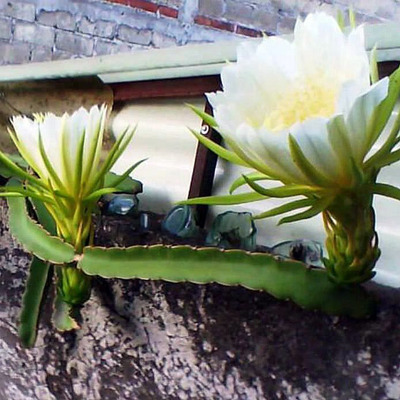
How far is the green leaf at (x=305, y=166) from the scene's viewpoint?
0.42 meters

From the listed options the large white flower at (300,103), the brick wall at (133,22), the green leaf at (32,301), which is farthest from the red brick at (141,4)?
the large white flower at (300,103)

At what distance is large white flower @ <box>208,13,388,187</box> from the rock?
14 cm

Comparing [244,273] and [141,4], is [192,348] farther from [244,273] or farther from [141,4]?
[141,4]

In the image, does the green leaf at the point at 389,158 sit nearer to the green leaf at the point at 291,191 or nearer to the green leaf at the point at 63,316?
the green leaf at the point at 291,191

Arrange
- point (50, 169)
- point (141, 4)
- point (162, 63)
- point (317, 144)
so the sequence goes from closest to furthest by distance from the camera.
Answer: point (317, 144)
point (50, 169)
point (162, 63)
point (141, 4)

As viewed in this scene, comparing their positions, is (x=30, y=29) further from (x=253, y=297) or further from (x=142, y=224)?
(x=253, y=297)

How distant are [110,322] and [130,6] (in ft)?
5.12

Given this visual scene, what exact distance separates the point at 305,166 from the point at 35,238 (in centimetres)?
32

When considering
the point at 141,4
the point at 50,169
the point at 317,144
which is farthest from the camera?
the point at 141,4

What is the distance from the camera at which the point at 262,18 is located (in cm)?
212

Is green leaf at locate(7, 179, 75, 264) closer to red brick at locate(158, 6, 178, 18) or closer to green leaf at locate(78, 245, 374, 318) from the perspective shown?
green leaf at locate(78, 245, 374, 318)

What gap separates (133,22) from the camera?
2.06m

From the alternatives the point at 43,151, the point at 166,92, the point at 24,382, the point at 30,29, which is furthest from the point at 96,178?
the point at 30,29

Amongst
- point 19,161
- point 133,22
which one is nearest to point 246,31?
point 133,22
